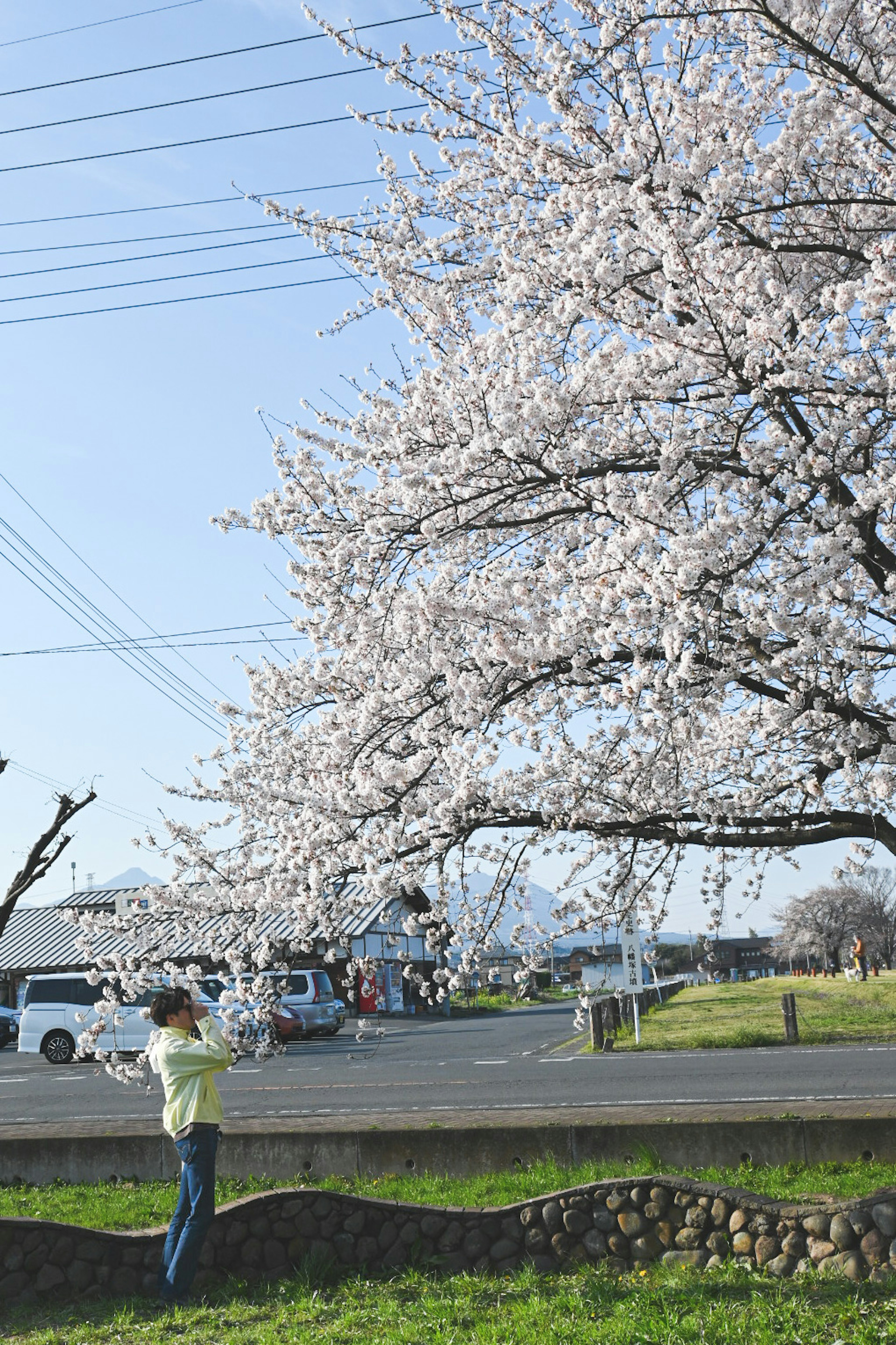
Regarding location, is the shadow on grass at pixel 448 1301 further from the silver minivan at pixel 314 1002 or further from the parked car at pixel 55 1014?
the silver minivan at pixel 314 1002

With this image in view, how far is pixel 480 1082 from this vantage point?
16.1m

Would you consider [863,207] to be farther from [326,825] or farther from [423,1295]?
[423,1295]

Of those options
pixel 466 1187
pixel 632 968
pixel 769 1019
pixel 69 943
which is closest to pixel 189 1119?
pixel 466 1187

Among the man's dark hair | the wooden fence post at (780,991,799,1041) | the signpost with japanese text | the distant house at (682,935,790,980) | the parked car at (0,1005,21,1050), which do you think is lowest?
the distant house at (682,935,790,980)

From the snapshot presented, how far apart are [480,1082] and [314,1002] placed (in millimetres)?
14697

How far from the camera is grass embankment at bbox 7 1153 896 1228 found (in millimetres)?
7383

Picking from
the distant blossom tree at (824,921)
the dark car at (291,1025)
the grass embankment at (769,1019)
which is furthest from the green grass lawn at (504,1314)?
the distant blossom tree at (824,921)

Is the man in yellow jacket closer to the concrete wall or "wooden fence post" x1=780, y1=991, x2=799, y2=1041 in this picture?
the concrete wall


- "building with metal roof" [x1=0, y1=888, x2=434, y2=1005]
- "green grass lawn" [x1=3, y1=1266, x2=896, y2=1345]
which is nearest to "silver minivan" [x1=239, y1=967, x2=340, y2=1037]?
"building with metal roof" [x1=0, y1=888, x2=434, y2=1005]

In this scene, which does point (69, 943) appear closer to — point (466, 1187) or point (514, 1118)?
point (514, 1118)

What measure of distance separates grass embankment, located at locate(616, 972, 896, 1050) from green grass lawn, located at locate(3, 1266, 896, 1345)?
1387cm

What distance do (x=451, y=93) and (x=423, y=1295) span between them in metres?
7.54

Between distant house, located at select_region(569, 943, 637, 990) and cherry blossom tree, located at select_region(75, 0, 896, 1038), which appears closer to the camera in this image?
cherry blossom tree, located at select_region(75, 0, 896, 1038)

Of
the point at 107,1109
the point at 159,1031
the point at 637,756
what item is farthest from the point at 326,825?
the point at 107,1109
